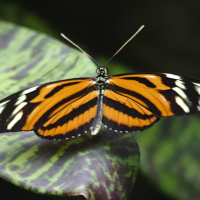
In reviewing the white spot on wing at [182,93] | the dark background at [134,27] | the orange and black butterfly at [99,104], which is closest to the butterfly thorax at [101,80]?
the orange and black butterfly at [99,104]

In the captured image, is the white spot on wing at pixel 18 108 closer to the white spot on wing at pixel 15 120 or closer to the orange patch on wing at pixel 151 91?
the white spot on wing at pixel 15 120

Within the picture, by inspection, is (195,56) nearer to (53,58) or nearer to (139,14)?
(139,14)

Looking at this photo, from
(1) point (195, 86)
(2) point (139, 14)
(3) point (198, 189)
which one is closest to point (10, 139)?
(1) point (195, 86)

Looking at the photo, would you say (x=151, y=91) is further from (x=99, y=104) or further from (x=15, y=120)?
(x=15, y=120)

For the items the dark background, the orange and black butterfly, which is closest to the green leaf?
the orange and black butterfly

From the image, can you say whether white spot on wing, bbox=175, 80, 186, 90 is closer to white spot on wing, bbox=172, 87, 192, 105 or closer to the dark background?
white spot on wing, bbox=172, 87, 192, 105
